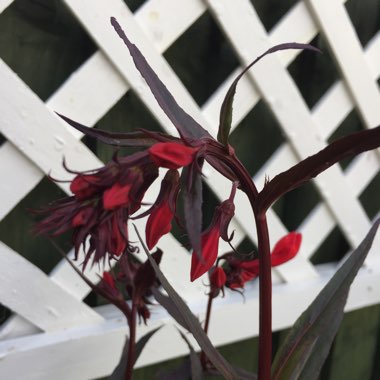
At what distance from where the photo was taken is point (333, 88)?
840 mm

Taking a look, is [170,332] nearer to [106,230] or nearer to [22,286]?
[22,286]

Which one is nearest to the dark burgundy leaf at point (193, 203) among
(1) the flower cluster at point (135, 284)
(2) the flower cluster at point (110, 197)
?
(2) the flower cluster at point (110, 197)

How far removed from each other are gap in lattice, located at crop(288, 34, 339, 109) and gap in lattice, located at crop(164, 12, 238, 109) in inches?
5.2

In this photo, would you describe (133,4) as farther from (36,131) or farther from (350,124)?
(350,124)

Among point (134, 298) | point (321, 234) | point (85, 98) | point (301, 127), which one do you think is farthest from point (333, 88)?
point (134, 298)

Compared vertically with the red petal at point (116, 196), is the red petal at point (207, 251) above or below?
below

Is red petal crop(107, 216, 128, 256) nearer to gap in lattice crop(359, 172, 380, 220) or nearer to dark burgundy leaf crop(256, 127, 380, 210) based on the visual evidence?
dark burgundy leaf crop(256, 127, 380, 210)

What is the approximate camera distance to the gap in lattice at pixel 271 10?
0.78 metres

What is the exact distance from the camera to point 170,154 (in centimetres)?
26

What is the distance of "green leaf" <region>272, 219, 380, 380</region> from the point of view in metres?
0.39

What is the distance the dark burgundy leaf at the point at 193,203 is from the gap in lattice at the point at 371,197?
2.60 feet

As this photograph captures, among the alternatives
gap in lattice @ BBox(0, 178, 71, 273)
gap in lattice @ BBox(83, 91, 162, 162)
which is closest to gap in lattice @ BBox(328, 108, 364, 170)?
gap in lattice @ BBox(83, 91, 162, 162)

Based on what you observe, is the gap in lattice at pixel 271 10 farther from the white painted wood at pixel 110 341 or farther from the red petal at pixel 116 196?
the red petal at pixel 116 196

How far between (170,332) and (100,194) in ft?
1.73
